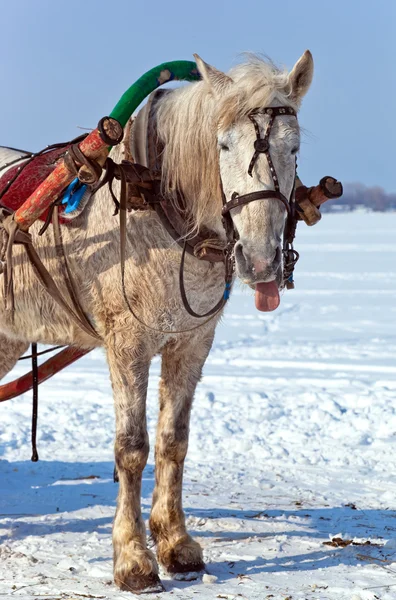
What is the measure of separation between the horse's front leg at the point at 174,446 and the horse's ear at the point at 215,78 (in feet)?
4.15

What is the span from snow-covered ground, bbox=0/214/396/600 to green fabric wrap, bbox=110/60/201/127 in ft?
6.97

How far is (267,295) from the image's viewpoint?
2982mm

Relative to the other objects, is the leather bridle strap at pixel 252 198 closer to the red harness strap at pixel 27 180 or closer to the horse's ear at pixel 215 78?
the horse's ear at pixel 215 78

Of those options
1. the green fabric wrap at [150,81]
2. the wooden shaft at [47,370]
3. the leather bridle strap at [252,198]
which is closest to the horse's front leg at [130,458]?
the leather bridle strap at [252,198]

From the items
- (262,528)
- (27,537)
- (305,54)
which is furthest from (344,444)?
(305,54)

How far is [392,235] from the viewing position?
2584 centimetres

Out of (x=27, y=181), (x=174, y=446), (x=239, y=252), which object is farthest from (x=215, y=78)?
(x=174, y=446)

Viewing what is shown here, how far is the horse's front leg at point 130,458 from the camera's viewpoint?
138 inches

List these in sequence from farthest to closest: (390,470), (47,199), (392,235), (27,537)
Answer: (392,235), (390,470), (27,537), (47,199)

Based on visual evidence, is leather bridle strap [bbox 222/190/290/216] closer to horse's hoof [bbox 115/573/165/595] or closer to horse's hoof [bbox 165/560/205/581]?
horse's hoof [bbox 115/573/165/595]

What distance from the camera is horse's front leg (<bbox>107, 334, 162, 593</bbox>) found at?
3.51 meters

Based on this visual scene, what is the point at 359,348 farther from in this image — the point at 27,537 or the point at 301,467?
the point at 27,537

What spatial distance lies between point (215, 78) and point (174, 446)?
1.84 meters

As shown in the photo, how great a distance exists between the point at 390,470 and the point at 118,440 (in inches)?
107
